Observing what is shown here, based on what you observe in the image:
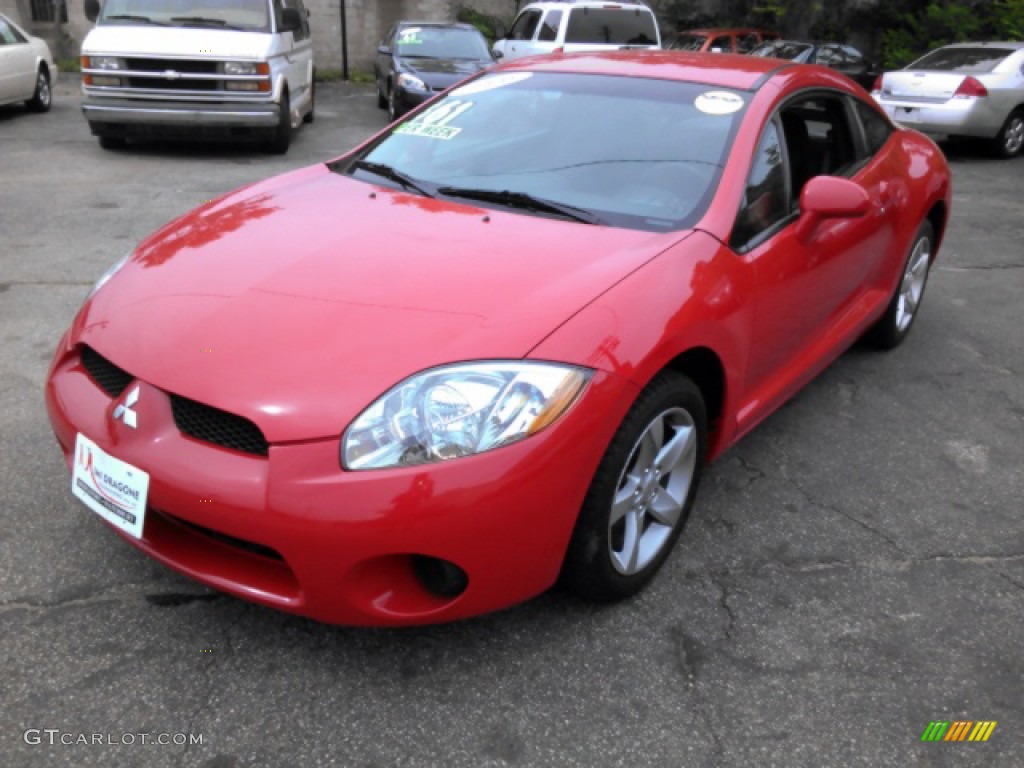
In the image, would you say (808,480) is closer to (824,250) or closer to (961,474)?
(961,474)

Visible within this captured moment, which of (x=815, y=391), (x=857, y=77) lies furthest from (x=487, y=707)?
(x=857, y=77)

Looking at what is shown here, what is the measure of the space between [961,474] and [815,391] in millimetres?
841

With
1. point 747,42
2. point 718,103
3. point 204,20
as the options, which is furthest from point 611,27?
point 718,103

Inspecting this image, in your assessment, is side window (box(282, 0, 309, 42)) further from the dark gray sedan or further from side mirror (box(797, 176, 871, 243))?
side mirror (box(797, 176, 871, 243))

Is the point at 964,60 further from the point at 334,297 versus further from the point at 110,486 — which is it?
the point at 110,486

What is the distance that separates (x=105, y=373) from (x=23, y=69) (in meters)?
10.8

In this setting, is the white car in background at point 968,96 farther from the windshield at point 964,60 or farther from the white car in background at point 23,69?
the white car in background at point 23,69

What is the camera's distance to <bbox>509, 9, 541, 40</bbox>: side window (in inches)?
561

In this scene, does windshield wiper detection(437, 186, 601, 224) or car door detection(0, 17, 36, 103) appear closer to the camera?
windshield wiper detection(437, 186, 601, 224)

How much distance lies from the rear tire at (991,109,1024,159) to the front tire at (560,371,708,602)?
1069 cm

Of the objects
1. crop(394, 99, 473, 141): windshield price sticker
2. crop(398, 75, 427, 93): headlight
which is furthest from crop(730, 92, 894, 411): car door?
crop(398, 75, 427, 93): headlight

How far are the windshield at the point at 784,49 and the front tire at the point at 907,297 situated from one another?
1183cm

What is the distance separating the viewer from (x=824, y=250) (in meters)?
3.34

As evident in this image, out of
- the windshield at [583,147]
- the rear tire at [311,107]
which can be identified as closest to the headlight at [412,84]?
the rear tire at [311,107]
